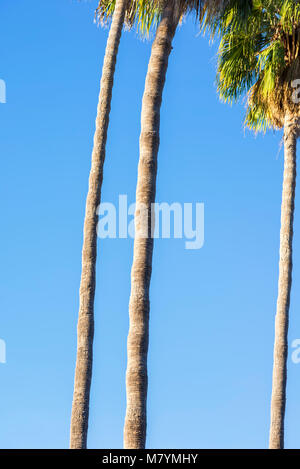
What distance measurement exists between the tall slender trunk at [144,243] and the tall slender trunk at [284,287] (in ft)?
21.7

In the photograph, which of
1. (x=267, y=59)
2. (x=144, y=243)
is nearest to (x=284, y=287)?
(x=267, y=59)

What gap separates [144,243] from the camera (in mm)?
15984

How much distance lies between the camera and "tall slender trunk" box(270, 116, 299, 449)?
21.3 m

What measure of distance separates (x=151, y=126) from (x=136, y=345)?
4.09m

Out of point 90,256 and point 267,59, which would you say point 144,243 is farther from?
point 267,59

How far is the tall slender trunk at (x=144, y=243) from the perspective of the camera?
15.0 m

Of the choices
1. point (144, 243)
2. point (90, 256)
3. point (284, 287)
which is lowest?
point (144, 243)

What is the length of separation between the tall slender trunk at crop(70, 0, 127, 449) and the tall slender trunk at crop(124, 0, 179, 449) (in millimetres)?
1301

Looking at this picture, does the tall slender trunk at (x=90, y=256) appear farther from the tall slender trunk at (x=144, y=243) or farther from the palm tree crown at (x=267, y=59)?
the palm tree crown at (x=267, y=59)

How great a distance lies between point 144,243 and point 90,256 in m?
1.79

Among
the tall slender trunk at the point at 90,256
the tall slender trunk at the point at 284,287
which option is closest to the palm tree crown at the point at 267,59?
the tall slender trunk at the point at 284,287

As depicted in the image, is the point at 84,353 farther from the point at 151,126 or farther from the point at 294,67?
the point at 294,67
